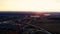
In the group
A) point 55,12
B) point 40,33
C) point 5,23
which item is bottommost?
point 40,33
